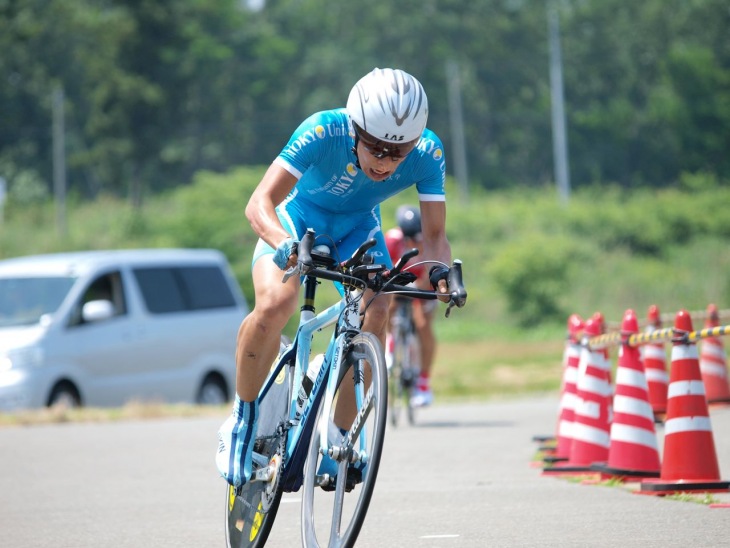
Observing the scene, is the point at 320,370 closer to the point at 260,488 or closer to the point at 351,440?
the point at 351,440

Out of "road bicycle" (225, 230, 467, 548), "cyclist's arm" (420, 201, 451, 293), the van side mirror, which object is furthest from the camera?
the van side mirror

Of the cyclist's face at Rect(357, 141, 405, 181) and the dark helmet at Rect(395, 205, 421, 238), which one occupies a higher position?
the dark helmet at Rect(395, 205, 421, 238)

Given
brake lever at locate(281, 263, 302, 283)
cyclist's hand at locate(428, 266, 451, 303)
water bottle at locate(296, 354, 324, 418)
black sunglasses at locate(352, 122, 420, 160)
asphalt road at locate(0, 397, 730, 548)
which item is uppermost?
black sunglasses at locate(352, 122, 420, 160)

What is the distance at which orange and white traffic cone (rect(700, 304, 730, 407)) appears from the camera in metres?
14.2

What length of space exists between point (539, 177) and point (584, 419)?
253 ft

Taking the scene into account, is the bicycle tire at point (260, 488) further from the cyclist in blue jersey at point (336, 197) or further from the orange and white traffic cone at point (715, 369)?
the orange and white traffic cone at point (715, 369)

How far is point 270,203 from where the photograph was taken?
6.16 meters

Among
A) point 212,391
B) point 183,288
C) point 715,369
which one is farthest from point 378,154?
point 212,391

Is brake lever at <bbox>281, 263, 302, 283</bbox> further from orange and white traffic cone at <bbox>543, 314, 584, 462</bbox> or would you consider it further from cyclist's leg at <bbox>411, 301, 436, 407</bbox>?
cyclist's leg at <bbox>411, 301, 436, 407</bbox>

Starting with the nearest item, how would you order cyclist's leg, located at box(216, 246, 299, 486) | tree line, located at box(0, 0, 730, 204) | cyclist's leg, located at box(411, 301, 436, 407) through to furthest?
cyclist's leg, located at box(216, 246, 299, 486) < cyclist's leg, located at box(411, 301, 436, 407) < tree line, located at box(0, 0, 730, 204)

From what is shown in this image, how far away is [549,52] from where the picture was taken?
8569 cm

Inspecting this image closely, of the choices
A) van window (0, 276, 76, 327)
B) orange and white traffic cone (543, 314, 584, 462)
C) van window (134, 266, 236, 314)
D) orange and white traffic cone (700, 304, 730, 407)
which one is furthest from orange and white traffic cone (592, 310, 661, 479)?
van window (134, 266, 236, 314)

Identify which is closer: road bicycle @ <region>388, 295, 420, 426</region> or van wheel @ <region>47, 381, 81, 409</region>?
road bicycle @ <region>388, 295, 420, 426</region>

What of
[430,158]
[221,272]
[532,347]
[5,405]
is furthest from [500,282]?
[430,158]
